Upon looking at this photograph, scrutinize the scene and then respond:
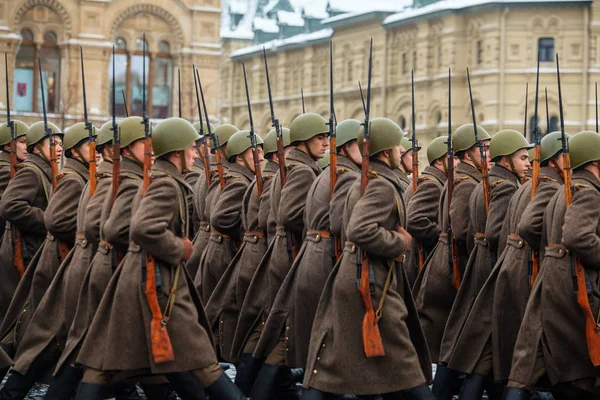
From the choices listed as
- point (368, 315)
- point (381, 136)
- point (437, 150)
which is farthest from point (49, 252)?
point (437, 150)

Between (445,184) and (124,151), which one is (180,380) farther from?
(445,184)

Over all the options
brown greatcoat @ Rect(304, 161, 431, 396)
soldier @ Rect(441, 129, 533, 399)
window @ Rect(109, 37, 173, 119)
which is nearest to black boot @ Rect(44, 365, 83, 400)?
brown greatcoat @ Rect(304, 161, 431, 396)

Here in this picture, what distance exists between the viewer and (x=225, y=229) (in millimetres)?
11688

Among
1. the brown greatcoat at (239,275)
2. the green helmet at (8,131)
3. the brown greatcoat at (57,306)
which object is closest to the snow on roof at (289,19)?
the green helmet at (8,131)

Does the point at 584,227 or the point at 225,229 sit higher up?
the point at 584,227

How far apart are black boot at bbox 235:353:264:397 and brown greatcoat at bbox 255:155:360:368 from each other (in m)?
0.75

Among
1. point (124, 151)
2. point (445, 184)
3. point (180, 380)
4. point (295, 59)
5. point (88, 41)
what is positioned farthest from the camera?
point (295, 59)

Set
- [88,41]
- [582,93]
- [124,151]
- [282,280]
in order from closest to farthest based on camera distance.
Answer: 1. [124,151]
2. [282,280]
3. [88,41]
4. [582,93]

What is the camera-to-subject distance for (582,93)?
54594 mm

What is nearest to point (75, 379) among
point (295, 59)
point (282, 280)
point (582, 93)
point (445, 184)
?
point (282, 280)

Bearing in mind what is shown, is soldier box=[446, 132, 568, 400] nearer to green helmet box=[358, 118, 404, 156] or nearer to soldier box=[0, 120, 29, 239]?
green helmet box=[358, 118, 404, 156]

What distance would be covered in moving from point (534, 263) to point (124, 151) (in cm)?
287

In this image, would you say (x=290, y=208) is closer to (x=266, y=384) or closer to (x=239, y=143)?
(x=266, y=384)

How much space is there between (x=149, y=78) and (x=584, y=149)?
30.7 meters
